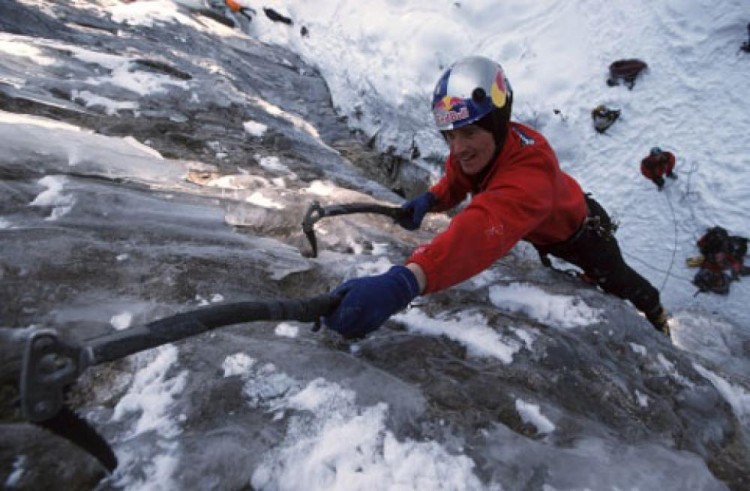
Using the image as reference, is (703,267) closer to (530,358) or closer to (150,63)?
(530,358)

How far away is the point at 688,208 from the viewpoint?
7.42 m

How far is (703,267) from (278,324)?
696 centimetres

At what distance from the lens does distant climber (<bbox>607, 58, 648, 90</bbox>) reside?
26.9 feet

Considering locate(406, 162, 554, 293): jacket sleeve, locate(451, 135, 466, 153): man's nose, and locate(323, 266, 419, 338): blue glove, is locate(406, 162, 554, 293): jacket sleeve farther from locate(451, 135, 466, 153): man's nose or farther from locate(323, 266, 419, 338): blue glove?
locate(451, 135, 466, 153): man's nose

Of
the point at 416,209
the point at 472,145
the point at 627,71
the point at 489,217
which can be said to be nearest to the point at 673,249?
the point at 627,71

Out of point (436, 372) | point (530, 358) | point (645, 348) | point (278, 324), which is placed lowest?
point (278, 324)

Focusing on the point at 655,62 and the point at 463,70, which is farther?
the point at 655,62

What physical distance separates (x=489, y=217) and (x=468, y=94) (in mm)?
787

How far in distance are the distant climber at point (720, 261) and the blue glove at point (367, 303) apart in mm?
6670

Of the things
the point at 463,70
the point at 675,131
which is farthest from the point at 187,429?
the point at 675,131

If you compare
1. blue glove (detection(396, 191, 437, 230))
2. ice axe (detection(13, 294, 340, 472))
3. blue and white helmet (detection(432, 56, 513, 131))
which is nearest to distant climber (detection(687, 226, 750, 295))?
blue glove (detection(396, 191, 437, 230))

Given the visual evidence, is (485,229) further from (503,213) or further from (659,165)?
(659,165)

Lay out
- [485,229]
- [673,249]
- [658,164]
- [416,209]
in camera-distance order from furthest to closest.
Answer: [658,164] → [673,249] → [416,209] → [485,229]

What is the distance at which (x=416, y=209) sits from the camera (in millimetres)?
4078
